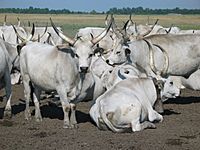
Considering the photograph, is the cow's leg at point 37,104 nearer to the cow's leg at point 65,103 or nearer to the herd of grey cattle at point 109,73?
the herd of grey cattle at point 109,73

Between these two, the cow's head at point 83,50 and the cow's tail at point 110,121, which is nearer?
the cow's tail at point 110,121

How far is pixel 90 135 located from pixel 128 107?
94 centimetres

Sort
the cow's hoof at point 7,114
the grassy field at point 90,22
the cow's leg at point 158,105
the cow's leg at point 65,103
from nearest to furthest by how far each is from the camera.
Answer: the cow's leg at point 65,103 → the cow's leg at point 158,105 → the cow's hoof at point 7,114 → the grassy field at point 90,22

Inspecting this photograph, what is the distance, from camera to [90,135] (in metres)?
10.7

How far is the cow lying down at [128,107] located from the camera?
1052 cm

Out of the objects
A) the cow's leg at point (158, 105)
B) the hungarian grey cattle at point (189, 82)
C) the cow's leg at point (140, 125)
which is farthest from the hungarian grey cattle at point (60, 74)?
the hungarian grey cattle at point (189, 82)

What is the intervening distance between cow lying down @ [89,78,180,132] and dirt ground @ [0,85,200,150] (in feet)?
0.57

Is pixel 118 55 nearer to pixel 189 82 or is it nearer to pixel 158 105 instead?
pixel 158 105

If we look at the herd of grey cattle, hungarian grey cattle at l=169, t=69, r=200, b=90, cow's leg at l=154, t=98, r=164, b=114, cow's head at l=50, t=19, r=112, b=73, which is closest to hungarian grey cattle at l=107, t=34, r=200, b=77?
the herd of grey cattle

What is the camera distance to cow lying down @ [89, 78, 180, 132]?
1052 centimetres

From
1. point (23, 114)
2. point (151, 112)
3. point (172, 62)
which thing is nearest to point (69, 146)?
point (151, 112)

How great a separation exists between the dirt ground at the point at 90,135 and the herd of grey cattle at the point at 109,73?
278 mm

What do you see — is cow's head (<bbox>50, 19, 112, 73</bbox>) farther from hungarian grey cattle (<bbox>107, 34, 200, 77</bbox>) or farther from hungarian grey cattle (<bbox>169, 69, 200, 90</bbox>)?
hungarian grey cattle (<bbox>169, 69, 200, 90</bbox>)

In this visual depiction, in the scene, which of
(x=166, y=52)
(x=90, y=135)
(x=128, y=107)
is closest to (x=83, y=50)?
(x=128, y=107)
